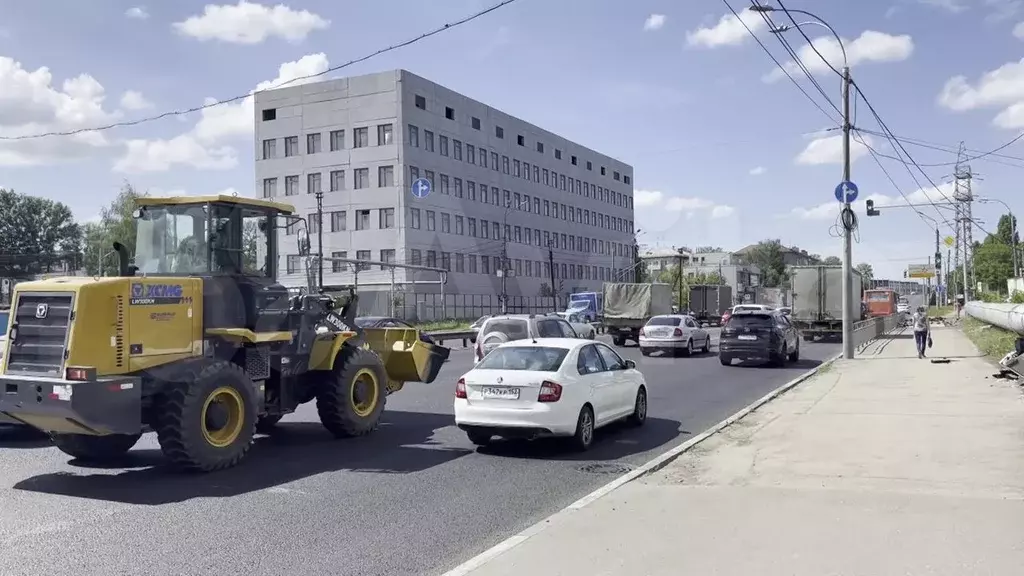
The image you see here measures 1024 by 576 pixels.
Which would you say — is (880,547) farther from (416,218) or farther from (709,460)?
(416,218)

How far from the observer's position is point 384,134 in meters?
68.1

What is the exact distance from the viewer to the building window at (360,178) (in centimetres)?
6925

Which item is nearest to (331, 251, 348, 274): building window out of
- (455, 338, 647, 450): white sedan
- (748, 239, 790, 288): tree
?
(455, 338, 647, 450): white sedan

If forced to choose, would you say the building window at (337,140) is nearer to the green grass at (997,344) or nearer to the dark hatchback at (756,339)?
the dark hatchback at (756,339)

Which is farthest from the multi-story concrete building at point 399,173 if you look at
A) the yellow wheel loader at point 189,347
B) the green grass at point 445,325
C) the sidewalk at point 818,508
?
the sidewalk at point 818,508

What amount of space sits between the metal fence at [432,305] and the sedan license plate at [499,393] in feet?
163

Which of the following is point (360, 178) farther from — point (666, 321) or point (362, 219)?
point (666, 321)

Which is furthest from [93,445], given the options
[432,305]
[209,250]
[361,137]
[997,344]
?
[361,137]

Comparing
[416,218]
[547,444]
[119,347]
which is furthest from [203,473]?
[416,218]

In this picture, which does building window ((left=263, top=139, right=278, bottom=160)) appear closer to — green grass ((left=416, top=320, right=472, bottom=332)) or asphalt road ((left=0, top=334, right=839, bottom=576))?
green grass ((left=416, top=320, right=472, bottom=332))

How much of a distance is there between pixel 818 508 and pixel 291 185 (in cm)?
6887

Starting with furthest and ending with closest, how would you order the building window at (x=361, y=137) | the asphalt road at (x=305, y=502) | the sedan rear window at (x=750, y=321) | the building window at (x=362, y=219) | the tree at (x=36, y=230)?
the tree at (x=36, y=230), the building window at (x=362, y=219), the building window at (x=361, y=137), the sedan rear window at (x=750, y=321), the asphalt road at (x=305, y=502)

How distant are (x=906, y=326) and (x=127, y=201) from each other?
6312 cm

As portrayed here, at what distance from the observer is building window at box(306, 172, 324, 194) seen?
233 ft
